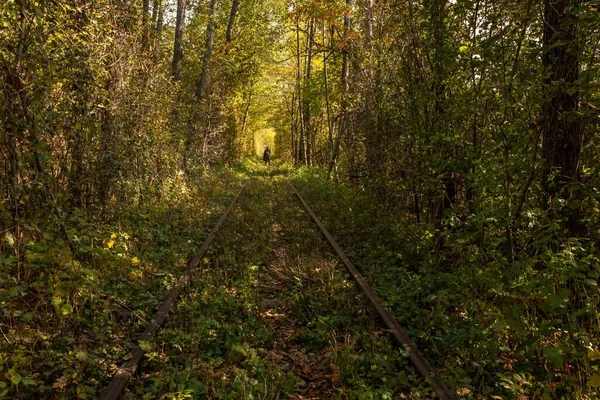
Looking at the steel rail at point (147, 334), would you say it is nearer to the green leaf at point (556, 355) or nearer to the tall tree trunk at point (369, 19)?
the green leaf at point (556, 355)

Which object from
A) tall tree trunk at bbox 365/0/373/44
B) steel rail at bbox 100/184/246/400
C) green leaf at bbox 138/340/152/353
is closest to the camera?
steel rail at bbox 100/184/246/400

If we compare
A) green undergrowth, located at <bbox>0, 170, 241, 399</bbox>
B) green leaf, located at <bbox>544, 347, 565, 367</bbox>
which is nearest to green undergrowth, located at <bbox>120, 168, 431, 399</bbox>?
green undergrowth, located at <bbox>0, 170, 241, 399</bbox>

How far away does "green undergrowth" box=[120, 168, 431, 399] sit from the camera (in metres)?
3.58

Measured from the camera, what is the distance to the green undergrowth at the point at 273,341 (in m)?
3.58

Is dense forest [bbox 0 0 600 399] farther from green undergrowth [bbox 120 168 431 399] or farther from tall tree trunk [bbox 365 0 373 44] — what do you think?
tall tree trunk [bbox 365 0 373 44]

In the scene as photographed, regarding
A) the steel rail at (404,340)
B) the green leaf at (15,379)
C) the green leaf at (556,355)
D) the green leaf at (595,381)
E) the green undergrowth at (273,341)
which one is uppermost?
the green leaf at (556,355)

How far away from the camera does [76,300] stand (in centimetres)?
468

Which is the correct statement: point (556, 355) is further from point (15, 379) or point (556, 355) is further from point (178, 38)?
point (178, 38)

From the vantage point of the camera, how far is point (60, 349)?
3.98 meters

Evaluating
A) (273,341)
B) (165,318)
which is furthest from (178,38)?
(273,341)

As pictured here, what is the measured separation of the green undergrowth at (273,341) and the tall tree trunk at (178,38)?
9.04m

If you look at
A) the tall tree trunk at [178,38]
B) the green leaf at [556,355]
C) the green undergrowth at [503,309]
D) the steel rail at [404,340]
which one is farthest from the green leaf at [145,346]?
the tall tree trunk at [178,38]

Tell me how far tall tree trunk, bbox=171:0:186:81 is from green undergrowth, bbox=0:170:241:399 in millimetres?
7843

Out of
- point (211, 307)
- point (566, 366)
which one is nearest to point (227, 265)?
point (211, 307)
